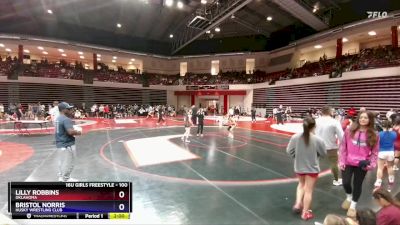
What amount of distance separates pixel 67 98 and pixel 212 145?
26.8 metres

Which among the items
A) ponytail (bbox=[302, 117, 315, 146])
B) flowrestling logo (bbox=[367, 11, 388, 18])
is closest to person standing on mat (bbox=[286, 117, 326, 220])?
ponytail (bbox=[302, 117, 315, 146])

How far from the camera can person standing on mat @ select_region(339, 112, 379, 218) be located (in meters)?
4.33

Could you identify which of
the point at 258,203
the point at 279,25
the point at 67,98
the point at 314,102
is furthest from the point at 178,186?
the point at 279,25

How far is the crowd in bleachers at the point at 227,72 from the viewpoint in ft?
73.7

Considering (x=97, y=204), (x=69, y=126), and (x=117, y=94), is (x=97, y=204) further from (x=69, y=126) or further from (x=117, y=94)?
(x=117, y=94)

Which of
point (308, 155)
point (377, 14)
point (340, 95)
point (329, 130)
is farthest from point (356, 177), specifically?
point (377, 14)

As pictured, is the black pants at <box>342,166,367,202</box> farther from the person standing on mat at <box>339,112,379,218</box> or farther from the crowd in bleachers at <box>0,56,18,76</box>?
the crowd in bleachers at <box>0,56,18,76</box>

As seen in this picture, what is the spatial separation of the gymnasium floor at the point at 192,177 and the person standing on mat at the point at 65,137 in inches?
41.2

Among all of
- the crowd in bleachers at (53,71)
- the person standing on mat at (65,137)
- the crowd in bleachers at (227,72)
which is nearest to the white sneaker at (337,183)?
the person standing on mat at (65,137)

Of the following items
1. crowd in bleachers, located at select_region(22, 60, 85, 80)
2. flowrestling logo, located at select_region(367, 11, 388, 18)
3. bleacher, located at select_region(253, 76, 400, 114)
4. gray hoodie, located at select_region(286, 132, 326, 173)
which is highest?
flowrestling logo, located at select_region(367, 11, 388, 18)

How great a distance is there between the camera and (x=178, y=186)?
625 cm

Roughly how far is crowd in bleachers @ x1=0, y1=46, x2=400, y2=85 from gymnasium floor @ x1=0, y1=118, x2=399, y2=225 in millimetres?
15669

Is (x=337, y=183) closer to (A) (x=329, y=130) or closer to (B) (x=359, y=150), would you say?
(A) (x=329, y=130)

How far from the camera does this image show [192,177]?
7.00m
